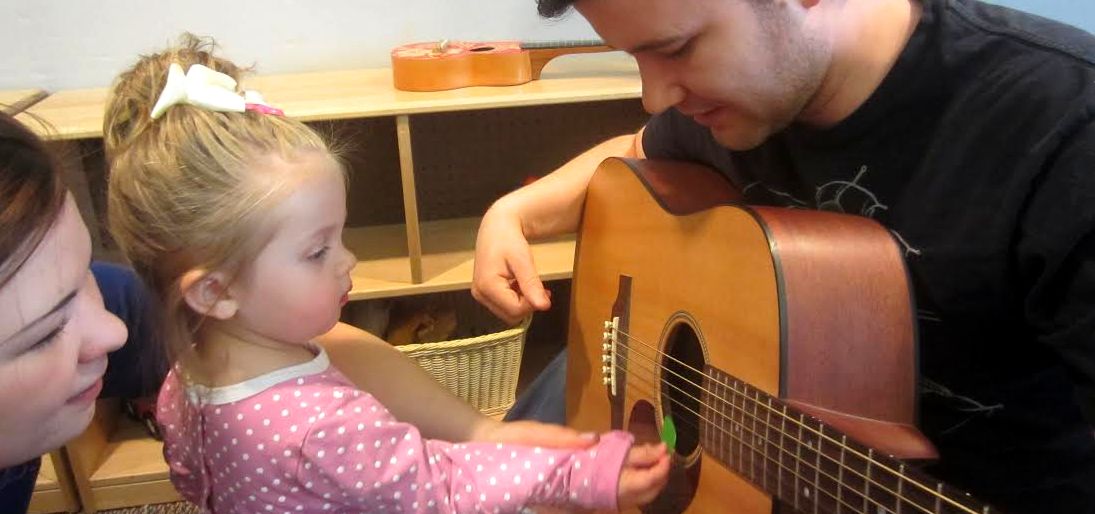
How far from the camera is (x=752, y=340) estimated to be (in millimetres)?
→ 792

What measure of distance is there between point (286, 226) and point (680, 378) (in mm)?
434

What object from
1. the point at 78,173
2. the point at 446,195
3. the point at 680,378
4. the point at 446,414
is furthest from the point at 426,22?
the point at 680,378

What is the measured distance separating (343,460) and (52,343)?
11.0 inches

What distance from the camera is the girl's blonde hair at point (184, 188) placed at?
851 millimetres

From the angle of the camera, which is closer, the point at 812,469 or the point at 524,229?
the point at 812,469

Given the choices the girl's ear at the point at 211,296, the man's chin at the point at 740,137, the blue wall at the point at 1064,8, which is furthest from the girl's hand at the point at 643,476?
the blue wall at the point at 1064,8

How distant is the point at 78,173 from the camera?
5.20 feet

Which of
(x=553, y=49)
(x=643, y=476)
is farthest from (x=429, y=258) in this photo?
(x=643, y=476)

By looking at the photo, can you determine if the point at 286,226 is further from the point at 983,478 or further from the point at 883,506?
the point at 983,478

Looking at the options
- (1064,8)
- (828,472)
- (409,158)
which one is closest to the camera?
(828,472)

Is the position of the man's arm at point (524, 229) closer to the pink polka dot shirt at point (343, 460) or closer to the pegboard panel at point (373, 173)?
the pink polka dot shirt at point (343, 460)

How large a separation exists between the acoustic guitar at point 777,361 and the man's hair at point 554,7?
248mm

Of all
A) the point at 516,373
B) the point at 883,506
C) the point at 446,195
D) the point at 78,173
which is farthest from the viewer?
the point at 446,195

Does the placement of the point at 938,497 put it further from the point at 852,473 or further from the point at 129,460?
the point at 129,460
